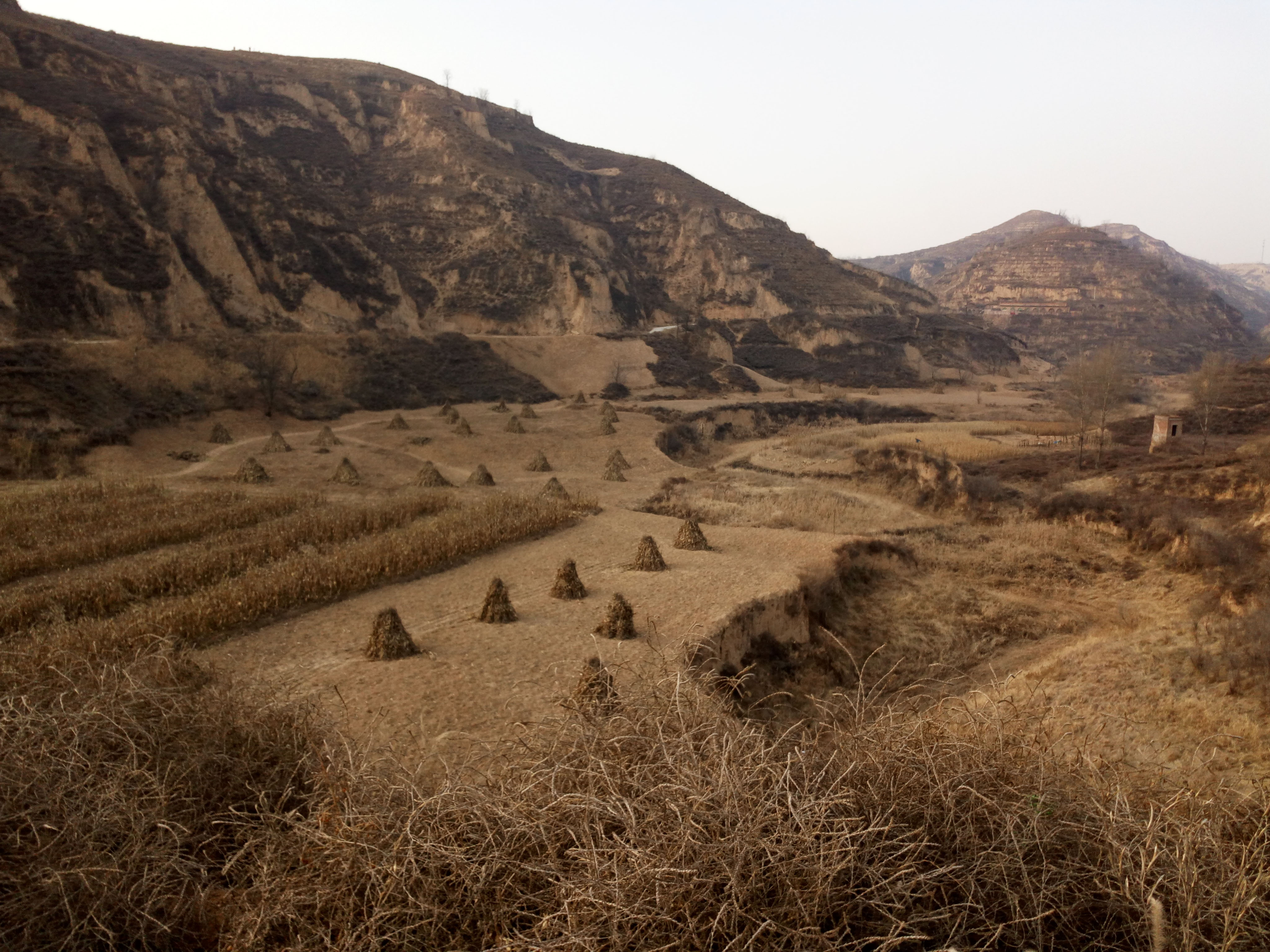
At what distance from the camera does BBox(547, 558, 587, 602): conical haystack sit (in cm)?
1137

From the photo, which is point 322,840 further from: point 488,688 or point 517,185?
point 517,185

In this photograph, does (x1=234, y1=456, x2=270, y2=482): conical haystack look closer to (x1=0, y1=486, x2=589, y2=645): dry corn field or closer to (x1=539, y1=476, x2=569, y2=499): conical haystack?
(x1=0, y1=486, x2=589, y2=645): dry corn field

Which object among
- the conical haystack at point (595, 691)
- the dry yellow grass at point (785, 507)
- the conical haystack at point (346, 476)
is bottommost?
the dry yellow grass at point (785, 507)

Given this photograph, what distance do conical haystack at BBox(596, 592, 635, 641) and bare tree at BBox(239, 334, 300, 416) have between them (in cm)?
2084

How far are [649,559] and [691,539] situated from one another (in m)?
1.62

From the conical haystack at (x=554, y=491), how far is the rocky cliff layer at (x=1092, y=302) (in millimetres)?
59815

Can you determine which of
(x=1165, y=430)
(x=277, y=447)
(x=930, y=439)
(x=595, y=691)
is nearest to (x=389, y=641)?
(x=595, y=691)

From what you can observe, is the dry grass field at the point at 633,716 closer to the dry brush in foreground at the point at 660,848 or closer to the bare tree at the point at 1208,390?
the dry brush in foreground at the point at 660,848

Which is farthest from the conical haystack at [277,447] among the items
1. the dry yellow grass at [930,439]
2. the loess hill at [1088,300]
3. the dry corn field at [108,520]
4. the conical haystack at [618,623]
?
the loess hill at [1088,300]

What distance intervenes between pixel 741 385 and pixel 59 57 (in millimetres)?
36004

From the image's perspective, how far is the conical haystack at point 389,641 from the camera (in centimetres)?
883

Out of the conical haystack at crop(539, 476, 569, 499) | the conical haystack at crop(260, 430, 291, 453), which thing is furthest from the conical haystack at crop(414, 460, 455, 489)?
the conical haystack at crop(260, 430, 291, 453)

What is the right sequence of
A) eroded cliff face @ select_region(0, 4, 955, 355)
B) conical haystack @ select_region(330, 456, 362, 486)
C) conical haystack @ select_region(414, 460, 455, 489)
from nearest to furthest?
conical haystack @ select_region(414, 460, 455, 489), conical haystack @ select_region(330, 456, 362, 486), eroded cliff face @ select_region(0, 4, 955, 355)

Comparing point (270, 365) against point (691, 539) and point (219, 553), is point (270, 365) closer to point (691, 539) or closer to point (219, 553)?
point (219, 553)
